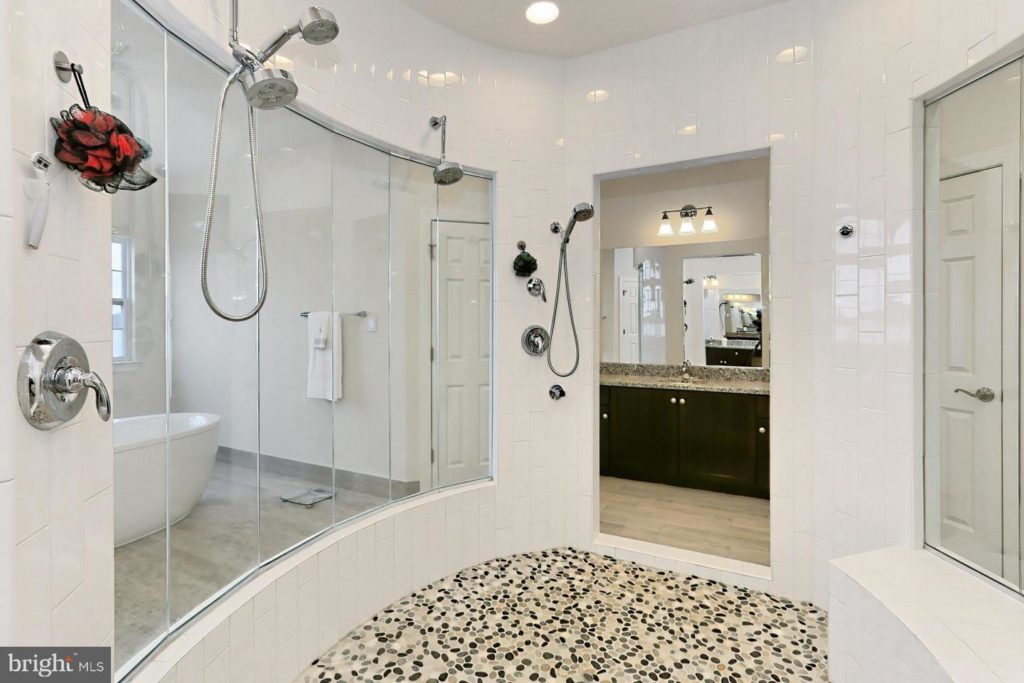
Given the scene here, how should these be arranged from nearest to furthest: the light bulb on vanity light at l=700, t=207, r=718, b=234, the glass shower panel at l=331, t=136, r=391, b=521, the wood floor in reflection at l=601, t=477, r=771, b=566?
the glass shower panel at l=331, t=136, r=391, b=521
the wood floor in reflection at l=601, t=477, r=771, b=566
the light bulb on vanity light at l=700, t=207, r=718, b=234

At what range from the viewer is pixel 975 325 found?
176 centimetres

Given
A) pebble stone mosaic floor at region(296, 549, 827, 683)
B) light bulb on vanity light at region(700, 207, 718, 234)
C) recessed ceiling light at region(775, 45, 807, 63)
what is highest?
recessed ceiling light at region(775, 45, 807, 63)

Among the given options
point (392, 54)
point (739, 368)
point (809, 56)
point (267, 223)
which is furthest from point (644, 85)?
point (739, 368)

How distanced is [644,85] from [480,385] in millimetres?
1887

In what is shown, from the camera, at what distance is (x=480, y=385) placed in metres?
2.82

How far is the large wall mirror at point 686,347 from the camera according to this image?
3762 mm

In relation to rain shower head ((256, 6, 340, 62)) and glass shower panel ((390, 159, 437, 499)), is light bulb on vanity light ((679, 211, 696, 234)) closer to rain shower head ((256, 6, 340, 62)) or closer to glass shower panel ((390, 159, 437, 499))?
glass shower panel ((390, 159, 437, 499))

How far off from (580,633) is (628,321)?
2.99 meters

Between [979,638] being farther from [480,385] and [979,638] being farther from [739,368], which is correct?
[739,368]

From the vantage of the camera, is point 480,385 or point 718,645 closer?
point 718,645

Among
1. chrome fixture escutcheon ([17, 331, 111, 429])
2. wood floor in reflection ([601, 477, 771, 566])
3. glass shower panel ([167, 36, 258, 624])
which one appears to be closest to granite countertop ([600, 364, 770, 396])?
wood floor in reflection ([601, 477, 771, 566])

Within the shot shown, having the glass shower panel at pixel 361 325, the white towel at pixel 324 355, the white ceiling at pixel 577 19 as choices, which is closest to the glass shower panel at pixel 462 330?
the glass shower panel at pixel 361 325

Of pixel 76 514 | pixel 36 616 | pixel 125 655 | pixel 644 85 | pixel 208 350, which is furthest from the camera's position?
pixel 644 85

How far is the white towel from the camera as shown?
215cm
